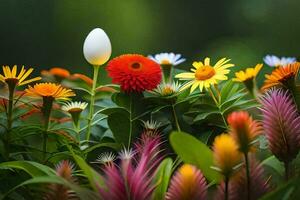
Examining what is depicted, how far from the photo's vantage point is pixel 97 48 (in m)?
0.60

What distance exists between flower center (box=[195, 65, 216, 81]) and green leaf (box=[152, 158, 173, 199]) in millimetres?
139

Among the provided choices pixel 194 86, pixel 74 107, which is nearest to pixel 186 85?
pixel 194 86

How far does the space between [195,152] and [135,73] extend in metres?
0.14

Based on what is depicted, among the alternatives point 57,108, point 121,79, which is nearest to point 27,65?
point 57,108

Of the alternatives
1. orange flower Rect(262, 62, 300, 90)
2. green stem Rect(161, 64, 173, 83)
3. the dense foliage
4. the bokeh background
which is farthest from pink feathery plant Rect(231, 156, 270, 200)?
the bokeh background

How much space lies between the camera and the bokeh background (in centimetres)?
149

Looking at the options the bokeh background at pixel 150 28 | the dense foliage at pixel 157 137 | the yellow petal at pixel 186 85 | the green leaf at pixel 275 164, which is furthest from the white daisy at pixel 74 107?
the bokeh background at pixel 150 28

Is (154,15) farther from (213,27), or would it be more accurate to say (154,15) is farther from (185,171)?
(185,171)

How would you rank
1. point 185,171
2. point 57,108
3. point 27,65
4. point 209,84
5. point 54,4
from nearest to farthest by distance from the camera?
point 185,171 → point 209,84 → point 57,108 → point 27,65 → point 54,4

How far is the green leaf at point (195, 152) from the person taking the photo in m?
0.43

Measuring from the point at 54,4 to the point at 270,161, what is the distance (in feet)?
4.01

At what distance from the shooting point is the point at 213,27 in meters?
1.62

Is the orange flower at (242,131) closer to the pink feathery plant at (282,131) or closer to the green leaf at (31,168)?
the pink feathery plant at (282,131)

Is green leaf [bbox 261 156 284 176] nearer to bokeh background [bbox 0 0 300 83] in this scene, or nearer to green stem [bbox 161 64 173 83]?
green stem [bbox 161 64 173 83]
